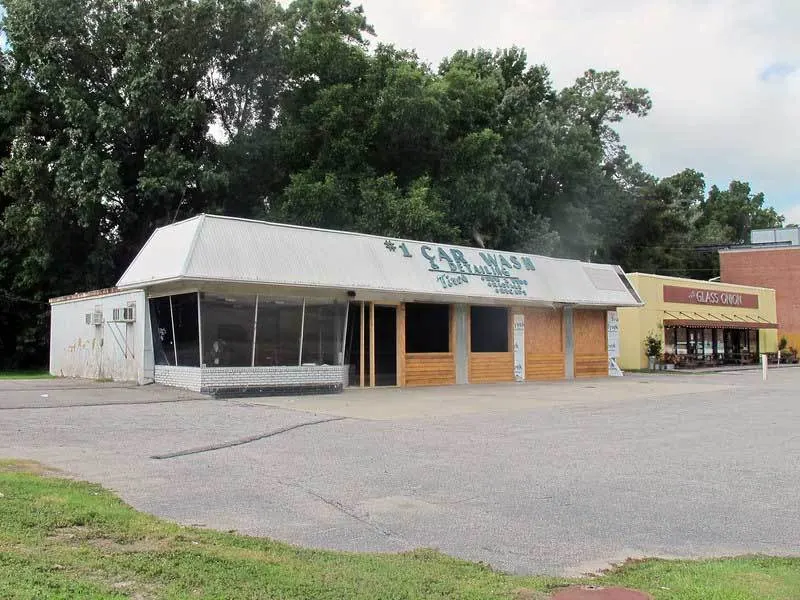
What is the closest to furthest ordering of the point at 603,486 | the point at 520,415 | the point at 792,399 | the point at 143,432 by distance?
1. the point at 603,486
2. the point at 143,432
3. the point at 520,415
4. the point at 792,399

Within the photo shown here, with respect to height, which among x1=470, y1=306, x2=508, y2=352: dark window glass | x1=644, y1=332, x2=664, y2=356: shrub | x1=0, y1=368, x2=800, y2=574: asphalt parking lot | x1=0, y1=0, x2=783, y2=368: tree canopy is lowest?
x1=0, y1=368, x2=800, y2=574: asphalt parking lot

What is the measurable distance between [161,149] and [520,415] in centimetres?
2323

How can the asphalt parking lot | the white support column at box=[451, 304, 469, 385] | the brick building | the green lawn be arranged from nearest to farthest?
the green lawn
the asphalt parking lot
the white support column at box=[451, 304, 469, 385]
the brick building

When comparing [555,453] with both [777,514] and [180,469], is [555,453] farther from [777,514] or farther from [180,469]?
[180,469]

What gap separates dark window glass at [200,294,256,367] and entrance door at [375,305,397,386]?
4.90 m

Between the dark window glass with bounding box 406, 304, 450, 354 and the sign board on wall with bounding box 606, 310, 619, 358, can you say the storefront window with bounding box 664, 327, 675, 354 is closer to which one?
the sign board on wall with bounding box 606, 310, 619, 358

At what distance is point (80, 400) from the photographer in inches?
670

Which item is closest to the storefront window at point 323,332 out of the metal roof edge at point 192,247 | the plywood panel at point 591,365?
the metal roof edge at point 192,247

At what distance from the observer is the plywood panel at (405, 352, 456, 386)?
24328mm

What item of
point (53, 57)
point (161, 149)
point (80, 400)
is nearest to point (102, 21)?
point (53, 57)

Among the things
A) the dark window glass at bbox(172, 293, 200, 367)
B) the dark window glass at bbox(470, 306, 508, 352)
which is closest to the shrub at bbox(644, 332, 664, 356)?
the dark window glass at bbox(470, 306, 508, 352)

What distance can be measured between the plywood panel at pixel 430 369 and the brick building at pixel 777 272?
39768 mm

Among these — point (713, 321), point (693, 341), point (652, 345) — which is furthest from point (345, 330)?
point (713, 321)

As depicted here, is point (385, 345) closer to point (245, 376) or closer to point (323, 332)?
point (323, 332)
